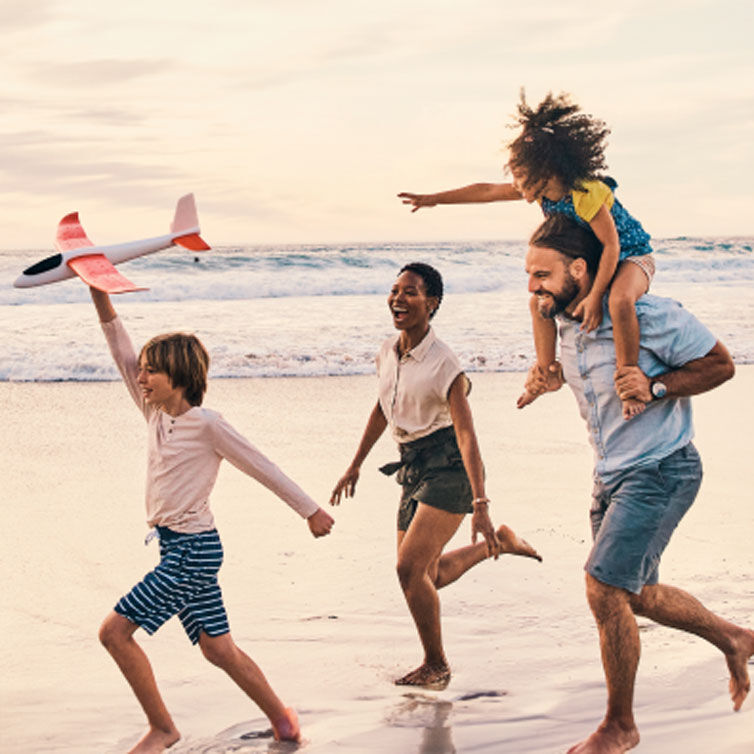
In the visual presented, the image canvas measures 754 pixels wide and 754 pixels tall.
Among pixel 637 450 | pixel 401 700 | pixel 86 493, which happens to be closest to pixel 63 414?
pixel 86 493

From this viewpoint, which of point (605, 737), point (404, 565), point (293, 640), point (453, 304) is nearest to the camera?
point (605, 737)

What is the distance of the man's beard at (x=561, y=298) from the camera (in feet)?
12.3

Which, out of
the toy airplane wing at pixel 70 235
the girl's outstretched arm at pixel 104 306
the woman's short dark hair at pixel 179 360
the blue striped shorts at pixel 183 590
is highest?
the toy airplane wing at pixel 70 235

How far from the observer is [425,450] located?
15.2 ft

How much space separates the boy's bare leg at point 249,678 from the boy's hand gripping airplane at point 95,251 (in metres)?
1.30

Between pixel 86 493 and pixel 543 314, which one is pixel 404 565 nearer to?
pixel 543 314

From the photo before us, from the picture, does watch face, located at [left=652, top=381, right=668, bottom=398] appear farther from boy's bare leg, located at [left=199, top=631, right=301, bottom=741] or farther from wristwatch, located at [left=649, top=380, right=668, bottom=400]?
boy's bare leg, located at [left=199, top=631, right=301, bottom=741]

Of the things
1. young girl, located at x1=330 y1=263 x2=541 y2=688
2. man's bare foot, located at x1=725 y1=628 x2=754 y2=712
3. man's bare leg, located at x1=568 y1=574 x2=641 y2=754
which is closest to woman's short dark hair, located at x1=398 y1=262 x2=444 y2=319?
young girl, located at x1=330 y1=263 x2=541 y2=688

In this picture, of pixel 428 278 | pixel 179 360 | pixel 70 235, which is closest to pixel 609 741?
pixel 179 360

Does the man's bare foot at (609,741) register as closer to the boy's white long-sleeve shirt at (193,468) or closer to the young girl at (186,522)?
the young girl at (186,522)

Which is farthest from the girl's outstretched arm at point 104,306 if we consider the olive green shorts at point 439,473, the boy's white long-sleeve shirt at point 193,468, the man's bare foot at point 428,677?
the man's bare foot at point 428,677

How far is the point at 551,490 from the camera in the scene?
742cm

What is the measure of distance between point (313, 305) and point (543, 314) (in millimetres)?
18489

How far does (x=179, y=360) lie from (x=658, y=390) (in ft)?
5.15
